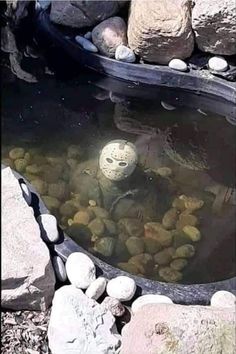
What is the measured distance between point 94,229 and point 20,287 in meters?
0.58

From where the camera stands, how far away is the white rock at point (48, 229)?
205cm

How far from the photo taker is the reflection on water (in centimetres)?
230

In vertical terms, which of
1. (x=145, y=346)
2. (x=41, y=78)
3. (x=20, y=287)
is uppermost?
(x=145, y=346)

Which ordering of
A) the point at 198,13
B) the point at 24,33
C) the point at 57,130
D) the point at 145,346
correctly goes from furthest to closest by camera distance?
1. the point at 24,33
2. the point at 198,13
3. the point at 57,130
4. the point at 145,346

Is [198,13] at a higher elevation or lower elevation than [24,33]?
higher

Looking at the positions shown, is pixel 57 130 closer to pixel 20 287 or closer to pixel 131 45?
pixel 131 45

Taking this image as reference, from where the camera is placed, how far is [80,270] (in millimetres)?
1938

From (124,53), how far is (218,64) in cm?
55

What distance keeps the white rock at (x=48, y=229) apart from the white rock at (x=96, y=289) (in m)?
0.25

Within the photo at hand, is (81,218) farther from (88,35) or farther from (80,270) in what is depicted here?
(88,35)

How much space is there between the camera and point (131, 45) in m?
3.36

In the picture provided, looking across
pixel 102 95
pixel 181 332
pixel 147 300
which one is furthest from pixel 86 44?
pixel 181 332

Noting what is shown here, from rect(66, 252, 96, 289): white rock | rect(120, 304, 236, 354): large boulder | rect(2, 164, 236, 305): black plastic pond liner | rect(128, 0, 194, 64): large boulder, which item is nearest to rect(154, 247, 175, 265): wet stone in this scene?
rect(2, 164, 236, 305): black plastic pond liner

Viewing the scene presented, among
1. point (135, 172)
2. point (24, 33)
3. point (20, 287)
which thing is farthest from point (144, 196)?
point (24, 33)
